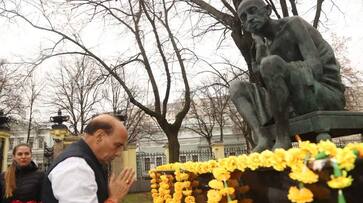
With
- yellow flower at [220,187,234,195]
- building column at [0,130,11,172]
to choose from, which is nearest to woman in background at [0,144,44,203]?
yellow flower at [220,187,234,195]

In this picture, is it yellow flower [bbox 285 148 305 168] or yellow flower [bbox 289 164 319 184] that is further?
yellow flower [bbox 285 148 305 168]

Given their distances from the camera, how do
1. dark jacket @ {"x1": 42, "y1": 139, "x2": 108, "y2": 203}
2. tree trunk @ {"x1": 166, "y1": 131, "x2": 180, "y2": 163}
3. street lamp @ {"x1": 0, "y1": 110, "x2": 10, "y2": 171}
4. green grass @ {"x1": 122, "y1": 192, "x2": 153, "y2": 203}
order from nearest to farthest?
1. dark jacket @ {"x1": 42, "y1": 139, "x2": 108, "y2": 203}
2. tree trunk @ {"x1": 166, "y1": 131, "x2": 180, "y2": 163}
3. green grass @ {"x1": 122, "y1": 192, "x2": 153, "y2": 203}
4. street lamp @ {"x1": 0, "y1": 110, "x2": 10, "y2": 171}

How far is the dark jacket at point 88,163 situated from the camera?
246cm

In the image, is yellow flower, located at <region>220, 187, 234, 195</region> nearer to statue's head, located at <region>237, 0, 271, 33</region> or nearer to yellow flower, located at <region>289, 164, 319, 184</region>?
yellow flower, located at <region>289, 164, 319, 184</region>

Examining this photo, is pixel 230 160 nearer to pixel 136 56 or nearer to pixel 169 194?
pixel 169 194

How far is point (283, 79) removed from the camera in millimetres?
3928

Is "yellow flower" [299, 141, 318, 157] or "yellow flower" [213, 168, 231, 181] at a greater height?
"yellow flower" [299, 141, 318, 157]

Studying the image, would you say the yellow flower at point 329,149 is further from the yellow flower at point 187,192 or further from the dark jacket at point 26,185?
the dark jacket at point 26,185

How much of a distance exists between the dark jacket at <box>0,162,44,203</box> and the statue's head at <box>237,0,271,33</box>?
10.7 ft

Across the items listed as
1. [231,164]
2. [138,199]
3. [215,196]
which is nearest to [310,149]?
[231,164]

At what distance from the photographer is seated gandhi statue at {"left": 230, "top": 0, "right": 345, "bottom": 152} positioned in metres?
3.93

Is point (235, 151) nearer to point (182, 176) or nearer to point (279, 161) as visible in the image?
point (182, 176)


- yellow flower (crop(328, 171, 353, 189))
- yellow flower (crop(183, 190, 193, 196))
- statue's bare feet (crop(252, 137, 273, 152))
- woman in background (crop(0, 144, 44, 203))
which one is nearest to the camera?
yellow flower (crop(328, 171, 353, 189))

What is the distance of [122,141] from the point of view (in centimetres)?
271
